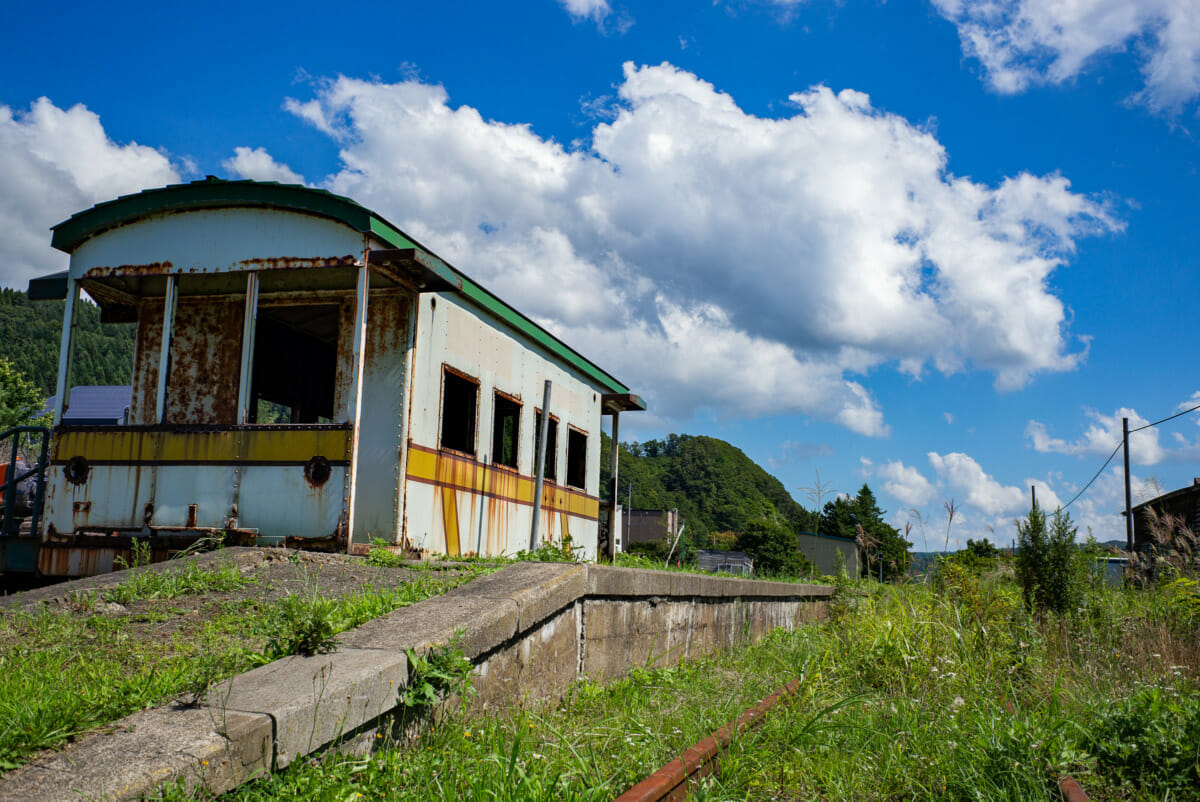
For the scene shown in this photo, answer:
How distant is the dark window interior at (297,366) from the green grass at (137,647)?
490 cm

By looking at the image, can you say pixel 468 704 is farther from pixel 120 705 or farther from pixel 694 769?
pixel 120 705

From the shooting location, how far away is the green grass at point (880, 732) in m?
3.50

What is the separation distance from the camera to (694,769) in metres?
3.87

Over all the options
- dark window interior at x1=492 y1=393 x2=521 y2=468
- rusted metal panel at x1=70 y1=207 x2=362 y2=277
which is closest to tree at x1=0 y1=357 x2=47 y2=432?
rusted metal panel at x1=70 y1=207 x2=362 y2=277

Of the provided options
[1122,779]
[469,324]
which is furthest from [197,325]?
[1122,779]

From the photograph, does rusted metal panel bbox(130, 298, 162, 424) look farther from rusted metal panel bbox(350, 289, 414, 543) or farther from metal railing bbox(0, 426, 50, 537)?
rusted metal panel bbox(350, 289, 414, 543)

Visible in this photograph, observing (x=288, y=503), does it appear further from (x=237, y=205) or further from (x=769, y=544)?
(x=769, y=544)

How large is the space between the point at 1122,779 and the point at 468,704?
9.65 ft

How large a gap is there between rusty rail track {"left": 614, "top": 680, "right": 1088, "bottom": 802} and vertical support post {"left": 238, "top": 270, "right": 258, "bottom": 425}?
514cm

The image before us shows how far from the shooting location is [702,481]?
8819 centimetres

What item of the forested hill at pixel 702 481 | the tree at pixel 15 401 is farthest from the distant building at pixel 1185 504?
the forested hill at pixel 702 481

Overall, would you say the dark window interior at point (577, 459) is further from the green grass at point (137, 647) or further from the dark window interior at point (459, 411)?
the green grass at point (137, 647)

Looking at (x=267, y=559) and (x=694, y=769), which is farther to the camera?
(x=267, y=559)

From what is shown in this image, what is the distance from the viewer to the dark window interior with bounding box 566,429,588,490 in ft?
40.3
